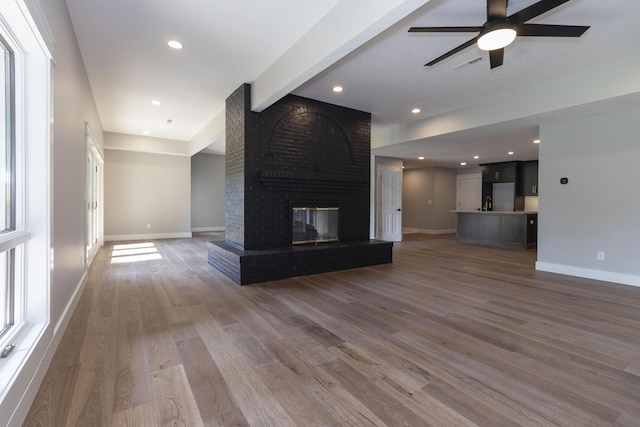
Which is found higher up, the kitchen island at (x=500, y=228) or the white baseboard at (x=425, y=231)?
the kitchen island at (x=500, y=228)

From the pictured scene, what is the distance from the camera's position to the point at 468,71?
3775 millimetres

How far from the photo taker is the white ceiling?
2646 mm

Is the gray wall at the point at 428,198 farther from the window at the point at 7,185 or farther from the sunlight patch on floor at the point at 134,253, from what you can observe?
the window at the point at 7,185

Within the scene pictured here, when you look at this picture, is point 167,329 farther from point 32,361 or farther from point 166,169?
point 166,169

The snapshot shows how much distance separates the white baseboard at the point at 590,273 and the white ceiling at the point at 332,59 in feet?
7.45

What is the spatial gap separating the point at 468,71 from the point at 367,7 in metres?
2.19

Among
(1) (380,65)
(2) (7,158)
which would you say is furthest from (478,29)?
(2) (7,158)

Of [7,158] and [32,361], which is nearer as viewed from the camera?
[32,361]

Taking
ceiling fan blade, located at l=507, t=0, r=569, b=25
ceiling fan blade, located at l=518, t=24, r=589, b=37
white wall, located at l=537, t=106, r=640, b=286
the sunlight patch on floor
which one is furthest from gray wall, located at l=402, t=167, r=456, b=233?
ceiling fan blade, located at l=507, t=0, r=569, b=25

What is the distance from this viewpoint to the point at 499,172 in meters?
9.27

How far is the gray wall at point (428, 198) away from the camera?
10.9 metres

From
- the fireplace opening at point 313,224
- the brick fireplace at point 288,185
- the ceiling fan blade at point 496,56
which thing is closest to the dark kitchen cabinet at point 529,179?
the brick fireplace at point 288,185

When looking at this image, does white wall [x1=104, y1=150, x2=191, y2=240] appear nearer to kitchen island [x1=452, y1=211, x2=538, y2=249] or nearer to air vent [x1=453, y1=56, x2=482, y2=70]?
air vent [x1=453, y1=56, x2=482, y2=70]

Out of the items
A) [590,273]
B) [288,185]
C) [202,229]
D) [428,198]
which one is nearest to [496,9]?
[288,185]
